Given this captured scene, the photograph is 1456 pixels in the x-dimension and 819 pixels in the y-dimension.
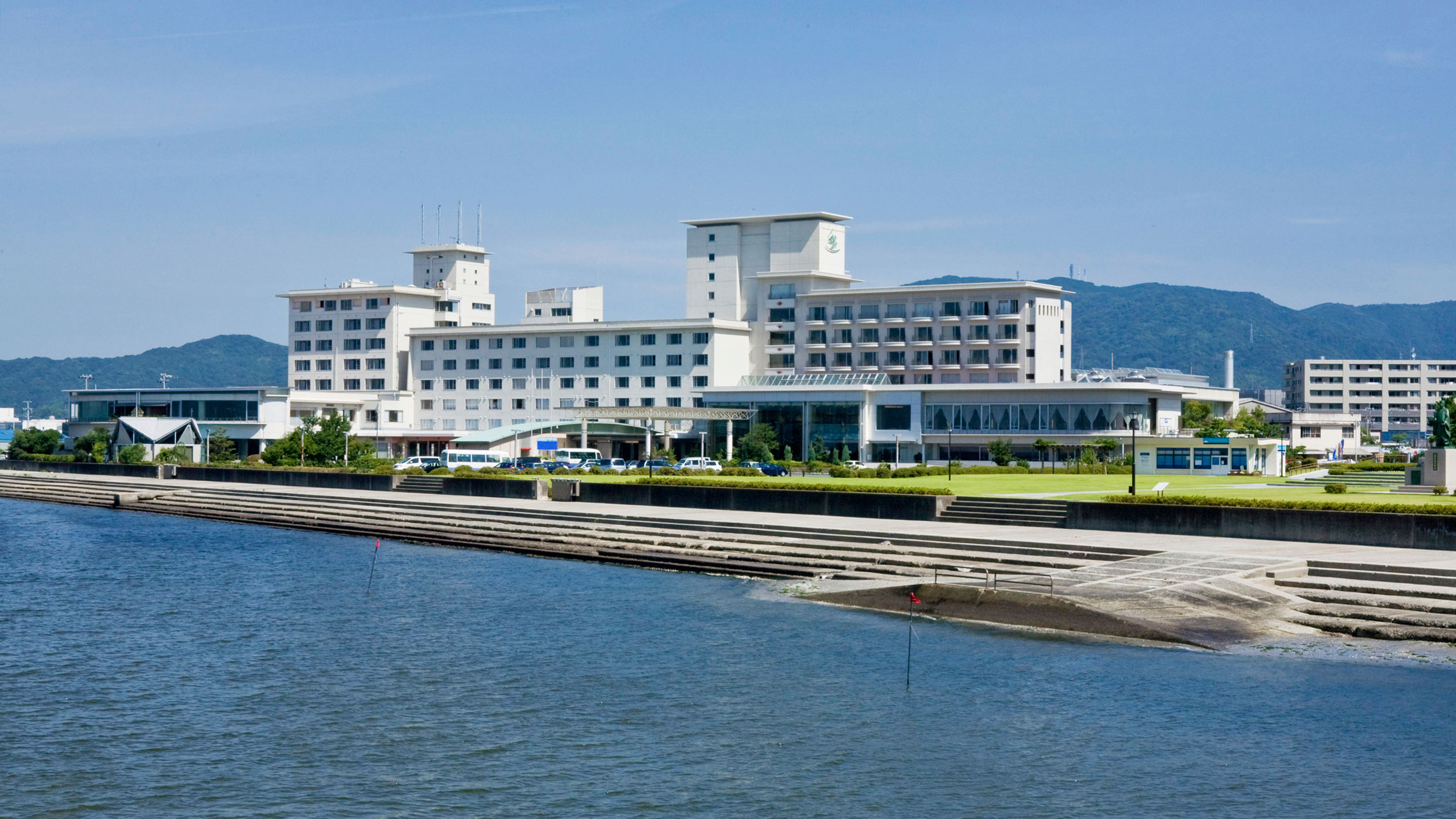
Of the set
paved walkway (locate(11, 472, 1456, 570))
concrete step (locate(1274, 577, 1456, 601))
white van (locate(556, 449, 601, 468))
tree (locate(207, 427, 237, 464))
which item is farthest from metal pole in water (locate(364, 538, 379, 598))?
tree (locate(207, 427, 237, 464))

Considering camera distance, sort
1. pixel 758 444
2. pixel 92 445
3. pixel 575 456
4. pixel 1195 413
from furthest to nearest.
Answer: pixel 92 445 → pixel 1195 413 → pixel 758 444 → pixel 575 456

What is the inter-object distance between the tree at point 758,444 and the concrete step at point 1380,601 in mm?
74156

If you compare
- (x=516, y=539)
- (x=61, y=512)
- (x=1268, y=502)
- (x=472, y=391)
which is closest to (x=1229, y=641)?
(x=1268, y=502)

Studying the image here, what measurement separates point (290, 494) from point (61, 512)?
42.6 feet

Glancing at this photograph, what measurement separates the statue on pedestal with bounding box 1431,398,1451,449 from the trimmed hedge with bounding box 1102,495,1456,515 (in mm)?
18344

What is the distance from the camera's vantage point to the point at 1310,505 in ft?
131

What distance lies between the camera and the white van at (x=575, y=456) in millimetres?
99375

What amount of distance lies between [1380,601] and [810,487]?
2608 centimetres

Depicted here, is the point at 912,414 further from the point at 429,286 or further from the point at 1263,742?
the point at 1263,742

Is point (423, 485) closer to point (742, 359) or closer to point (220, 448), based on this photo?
point (220, 448)

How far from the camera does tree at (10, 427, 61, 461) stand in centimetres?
12388

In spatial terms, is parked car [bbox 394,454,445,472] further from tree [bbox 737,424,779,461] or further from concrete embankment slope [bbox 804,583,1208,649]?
concrete embankment slope [bbox 804,583,1208,649]

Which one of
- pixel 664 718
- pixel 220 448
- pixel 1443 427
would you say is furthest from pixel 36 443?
pixel 664 718

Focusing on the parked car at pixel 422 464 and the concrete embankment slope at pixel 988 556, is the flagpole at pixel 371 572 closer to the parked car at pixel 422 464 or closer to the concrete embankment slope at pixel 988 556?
the concrete embankment slope at pixel 988 556
